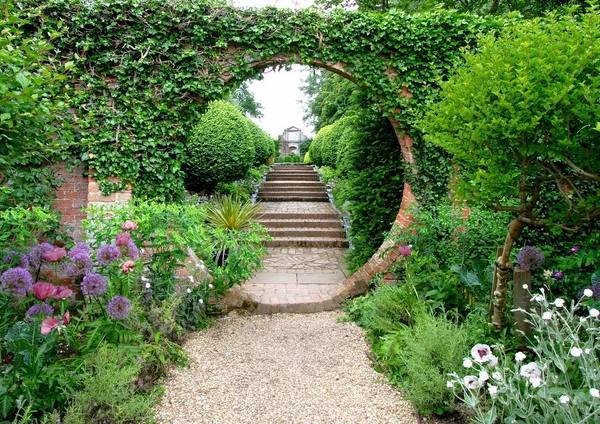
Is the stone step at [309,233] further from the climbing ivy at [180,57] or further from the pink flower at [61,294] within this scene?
the pink flower at [61,294]

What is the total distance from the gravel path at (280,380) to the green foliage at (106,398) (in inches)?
8.9

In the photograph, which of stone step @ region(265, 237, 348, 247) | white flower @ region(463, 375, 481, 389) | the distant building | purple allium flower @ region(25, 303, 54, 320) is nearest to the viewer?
white flower @ region(463, 375, 481, 389)

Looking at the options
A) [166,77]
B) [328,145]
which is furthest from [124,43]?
[328,145]

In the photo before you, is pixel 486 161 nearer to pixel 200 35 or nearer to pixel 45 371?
pixel 45 371

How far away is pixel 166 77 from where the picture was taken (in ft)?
14.7

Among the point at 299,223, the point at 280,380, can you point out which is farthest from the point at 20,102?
the point at 299,223

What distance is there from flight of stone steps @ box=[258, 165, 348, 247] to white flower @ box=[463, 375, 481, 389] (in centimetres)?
510

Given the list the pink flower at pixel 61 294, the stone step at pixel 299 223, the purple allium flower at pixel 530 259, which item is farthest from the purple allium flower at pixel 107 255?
the stone step at pixel 299 223

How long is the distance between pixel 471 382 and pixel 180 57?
4.08 metres

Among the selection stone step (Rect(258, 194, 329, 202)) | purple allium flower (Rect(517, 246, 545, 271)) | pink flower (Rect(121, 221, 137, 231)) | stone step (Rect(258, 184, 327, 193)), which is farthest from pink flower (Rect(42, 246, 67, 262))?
stone step (Rect(258, 184, 327, 193))

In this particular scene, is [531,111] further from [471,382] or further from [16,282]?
[16,282]

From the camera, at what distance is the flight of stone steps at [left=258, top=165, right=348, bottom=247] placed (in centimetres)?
842

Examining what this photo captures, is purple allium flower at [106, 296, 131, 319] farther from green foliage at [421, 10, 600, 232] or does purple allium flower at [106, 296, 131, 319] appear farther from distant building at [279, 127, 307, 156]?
distant building at [279, 127, 307, 156]

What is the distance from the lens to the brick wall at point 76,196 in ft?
14.7
